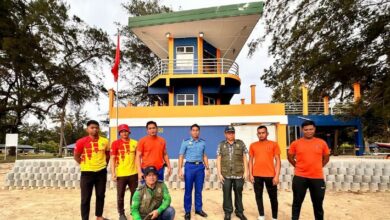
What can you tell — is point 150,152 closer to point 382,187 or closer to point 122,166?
point 122,166

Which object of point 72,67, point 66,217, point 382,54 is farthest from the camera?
point 72,67

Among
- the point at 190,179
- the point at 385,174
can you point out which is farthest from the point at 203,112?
the point at 190,179

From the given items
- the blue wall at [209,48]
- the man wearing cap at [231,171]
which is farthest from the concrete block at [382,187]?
the blue wall at [209,48]

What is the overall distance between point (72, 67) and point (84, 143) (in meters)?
24.4

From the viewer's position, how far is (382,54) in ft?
16.2

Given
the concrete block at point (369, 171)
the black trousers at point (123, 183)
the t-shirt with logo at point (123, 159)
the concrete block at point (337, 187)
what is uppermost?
the t-shirt with logo at point (123, 159)

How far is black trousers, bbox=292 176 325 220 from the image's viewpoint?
4.48 meters

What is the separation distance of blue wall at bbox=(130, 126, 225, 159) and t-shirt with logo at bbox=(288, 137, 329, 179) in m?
9.96

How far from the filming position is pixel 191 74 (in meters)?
17.1

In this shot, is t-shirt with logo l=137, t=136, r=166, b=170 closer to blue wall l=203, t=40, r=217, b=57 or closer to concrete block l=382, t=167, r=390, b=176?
concrete block l=382, t=167, r=390, b=176

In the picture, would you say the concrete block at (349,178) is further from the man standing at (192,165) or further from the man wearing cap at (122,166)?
the man wearing cap at (122,166)

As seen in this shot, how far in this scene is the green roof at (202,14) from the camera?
15656 millimetres

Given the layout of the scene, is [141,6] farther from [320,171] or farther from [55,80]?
[320,171]

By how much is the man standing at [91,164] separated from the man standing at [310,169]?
10.9ft
